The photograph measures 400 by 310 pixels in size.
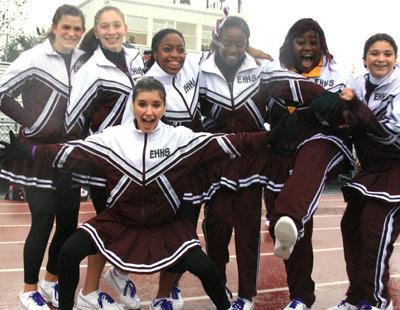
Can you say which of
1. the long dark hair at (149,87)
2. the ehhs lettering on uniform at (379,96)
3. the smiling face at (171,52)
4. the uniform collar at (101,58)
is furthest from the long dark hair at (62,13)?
the ehhs lettering on uniform at (379,96)

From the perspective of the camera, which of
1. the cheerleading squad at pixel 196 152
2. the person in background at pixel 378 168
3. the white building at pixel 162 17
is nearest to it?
the cheerleading squad at pixel 196 152

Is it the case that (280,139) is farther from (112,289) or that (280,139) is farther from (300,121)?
(112,289)

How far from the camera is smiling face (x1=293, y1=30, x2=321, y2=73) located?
3783 mm

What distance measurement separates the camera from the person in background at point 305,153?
358 centimetres

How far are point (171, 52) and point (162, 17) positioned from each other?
117ft

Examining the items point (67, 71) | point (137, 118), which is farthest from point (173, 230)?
point (67, 71)

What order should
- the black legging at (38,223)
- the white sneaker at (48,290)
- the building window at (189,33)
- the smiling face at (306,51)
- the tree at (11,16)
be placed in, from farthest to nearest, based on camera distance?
the building window at (189,33), the tree at (11,16), the white sneaker at (48,290), the black legging at (38,223), the smiling face at (306,51)

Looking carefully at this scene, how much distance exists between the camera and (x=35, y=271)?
154 inches

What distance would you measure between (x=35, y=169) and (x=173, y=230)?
0.99 meters

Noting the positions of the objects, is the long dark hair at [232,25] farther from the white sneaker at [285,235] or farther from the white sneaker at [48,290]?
the white sneaker at [48,290]

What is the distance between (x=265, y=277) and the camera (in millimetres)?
5336

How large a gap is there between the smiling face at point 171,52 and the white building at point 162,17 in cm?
3243

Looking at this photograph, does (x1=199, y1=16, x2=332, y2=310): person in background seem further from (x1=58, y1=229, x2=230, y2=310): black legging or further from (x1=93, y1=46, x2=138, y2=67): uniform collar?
(x1=93, y1=46, x2=138, y2=67): uniform collar

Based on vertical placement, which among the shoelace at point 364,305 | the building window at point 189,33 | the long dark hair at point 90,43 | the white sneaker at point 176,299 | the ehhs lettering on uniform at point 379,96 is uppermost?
the building window at point 189,33
